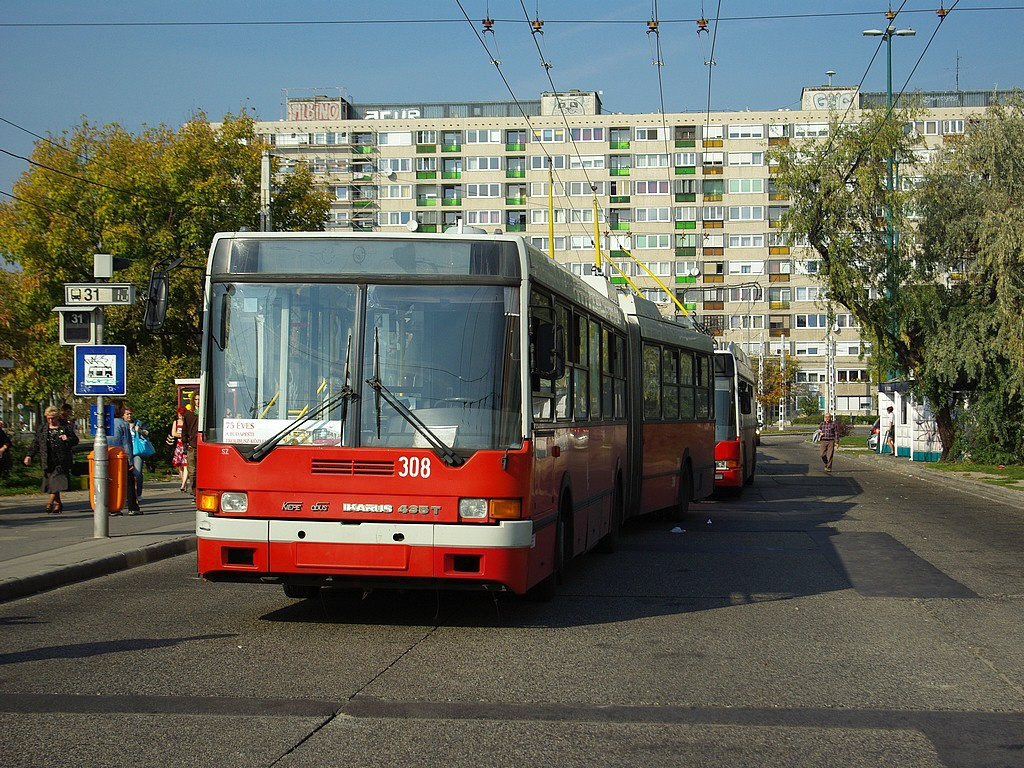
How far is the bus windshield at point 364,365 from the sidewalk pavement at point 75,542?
11.0 feet

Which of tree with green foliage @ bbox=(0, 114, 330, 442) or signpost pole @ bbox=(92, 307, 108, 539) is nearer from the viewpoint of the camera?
signpost pole @ bbox=(92, 307, 108, 539)

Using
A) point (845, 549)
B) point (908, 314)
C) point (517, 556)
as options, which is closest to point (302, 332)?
point (517, 556)

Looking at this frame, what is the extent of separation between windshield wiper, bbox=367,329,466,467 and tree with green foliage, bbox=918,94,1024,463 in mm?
31168

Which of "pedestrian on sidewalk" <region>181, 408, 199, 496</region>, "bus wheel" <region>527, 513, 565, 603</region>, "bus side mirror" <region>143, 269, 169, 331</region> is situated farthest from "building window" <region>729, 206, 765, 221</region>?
"bus side mirror" <region>143, 269, 169, 331</region>

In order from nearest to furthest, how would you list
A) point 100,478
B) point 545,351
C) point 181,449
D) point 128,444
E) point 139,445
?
point 545,351, point 100,478, point 128,444, point 139,445, point 181,449

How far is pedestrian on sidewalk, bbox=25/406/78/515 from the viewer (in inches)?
777

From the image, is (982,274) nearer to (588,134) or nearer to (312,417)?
(312,417)

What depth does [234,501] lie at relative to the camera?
30.3 ft

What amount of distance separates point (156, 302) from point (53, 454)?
11.2m

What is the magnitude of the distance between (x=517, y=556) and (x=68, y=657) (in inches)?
117

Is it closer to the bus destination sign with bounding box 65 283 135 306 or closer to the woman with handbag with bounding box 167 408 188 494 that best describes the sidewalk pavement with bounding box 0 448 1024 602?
the woman with handbag with bounding box 167 408 188 494

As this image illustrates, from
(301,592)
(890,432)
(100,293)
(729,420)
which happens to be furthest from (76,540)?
(890,432)

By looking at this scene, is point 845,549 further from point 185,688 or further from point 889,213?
point 889,213

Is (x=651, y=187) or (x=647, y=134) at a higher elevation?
(x=647, y=134)
